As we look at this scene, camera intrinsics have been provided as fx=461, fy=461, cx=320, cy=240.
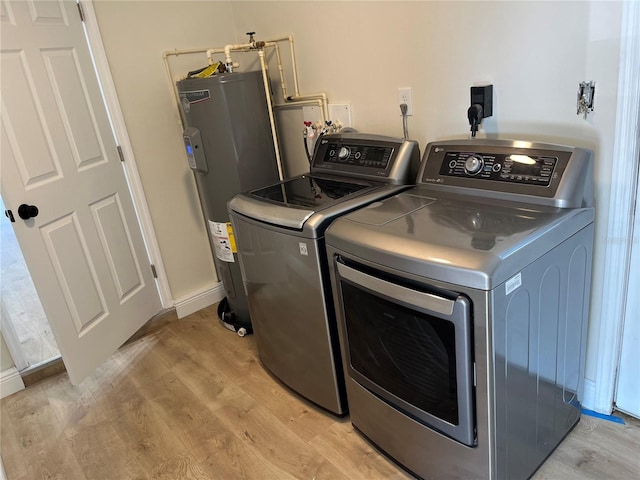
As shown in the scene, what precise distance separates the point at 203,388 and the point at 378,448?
95 centimetres

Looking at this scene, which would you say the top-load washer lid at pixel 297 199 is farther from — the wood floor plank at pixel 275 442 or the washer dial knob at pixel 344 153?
the wood floor plank at pixel 275 442

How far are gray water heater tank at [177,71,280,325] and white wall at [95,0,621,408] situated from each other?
0.28m

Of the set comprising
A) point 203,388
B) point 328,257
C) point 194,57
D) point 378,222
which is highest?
point 194,57

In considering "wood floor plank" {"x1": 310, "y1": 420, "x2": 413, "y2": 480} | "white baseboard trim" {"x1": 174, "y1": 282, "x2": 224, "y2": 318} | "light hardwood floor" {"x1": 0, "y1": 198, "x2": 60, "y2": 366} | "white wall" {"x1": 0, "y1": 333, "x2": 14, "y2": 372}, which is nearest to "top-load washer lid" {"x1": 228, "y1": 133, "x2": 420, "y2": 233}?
"wood floor plank" {"x1": 310, "y1": 420, "x2": 413, "y2": 480}

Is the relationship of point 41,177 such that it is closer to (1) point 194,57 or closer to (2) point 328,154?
(1) point 194,57

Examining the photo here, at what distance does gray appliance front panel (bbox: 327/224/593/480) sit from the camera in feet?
3.96

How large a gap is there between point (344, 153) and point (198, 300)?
147 cm

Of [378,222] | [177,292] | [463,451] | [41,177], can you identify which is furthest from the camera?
[177,292]

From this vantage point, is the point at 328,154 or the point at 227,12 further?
the point at 227,12

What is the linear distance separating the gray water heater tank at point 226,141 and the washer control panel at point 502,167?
112 centimetres

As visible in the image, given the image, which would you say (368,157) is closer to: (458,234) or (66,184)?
(458,234)

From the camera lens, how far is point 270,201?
72.5 inches

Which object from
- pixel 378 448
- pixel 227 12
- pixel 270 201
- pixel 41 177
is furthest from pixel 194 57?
pixel 378 448

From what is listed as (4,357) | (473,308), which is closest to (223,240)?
(4,357)
